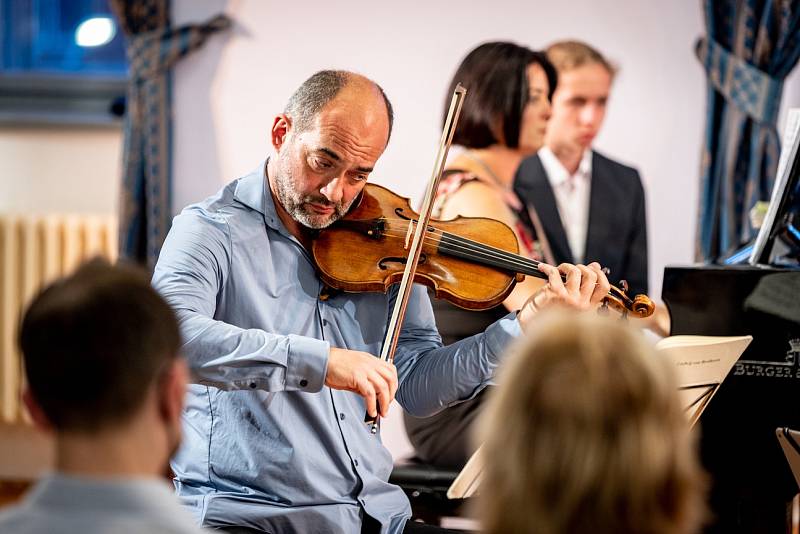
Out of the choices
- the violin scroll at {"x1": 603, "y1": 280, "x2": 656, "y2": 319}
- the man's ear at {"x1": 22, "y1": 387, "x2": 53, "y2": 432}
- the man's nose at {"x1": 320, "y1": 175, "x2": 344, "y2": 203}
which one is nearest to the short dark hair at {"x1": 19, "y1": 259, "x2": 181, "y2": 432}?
the man's ear at {"x1": 22, "y1": 387, "x2": 53, "y2": 432}

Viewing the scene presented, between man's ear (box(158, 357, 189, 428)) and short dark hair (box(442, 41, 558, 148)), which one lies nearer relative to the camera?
man's ear (box(158, 357, 189, 428))

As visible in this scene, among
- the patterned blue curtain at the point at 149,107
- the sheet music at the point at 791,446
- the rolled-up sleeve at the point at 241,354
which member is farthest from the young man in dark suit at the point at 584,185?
the rolled-up sleeve at the point at 241,354

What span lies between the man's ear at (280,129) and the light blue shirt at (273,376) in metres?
0.07

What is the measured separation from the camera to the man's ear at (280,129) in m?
1.88

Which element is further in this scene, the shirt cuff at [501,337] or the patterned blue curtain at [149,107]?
the patterned blue curtain at [149,107]

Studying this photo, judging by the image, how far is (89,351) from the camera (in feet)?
3.06

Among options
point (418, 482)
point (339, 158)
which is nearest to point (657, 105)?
point (418, 482)

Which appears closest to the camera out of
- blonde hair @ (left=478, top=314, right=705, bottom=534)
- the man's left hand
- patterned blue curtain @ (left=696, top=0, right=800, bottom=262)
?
blonde hair @ (left=478, top=314, right=705, bottom=534)

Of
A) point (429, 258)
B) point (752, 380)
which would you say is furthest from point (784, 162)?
point (429, 258)

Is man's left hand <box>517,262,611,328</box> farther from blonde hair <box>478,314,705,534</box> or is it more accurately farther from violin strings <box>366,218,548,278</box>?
blonde hair <box>478,314,705,534</box>

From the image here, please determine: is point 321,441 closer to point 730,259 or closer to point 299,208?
point 299,208

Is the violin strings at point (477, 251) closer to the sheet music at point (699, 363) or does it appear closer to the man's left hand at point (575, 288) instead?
the man's left hand at point (575, 288)

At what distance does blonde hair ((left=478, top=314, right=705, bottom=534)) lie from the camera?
0.83 metres

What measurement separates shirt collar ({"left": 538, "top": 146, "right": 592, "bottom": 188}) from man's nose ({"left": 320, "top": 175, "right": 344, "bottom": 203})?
1923mm
